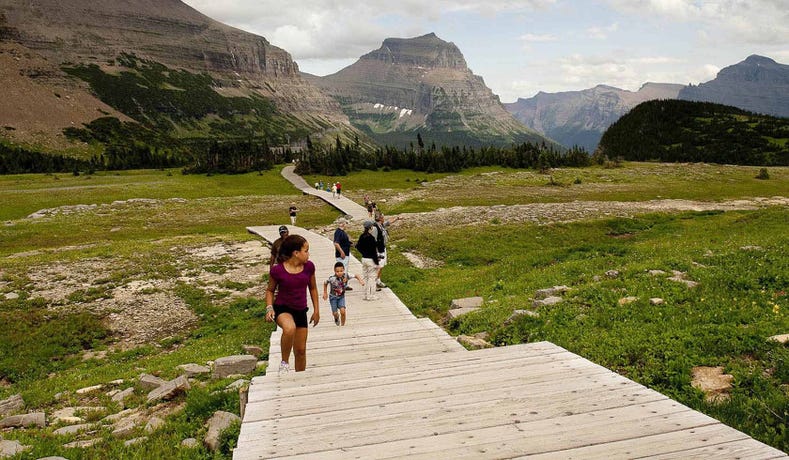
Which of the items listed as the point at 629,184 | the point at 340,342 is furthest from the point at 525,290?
the point at 629,184

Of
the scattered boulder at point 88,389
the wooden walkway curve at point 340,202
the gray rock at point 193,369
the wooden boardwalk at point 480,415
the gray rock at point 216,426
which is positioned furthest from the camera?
the wooden walkway curve at point 340,202

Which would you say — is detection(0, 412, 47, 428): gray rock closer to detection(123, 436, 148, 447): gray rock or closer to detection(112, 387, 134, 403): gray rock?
detection(112, 387, 134, 403): gray rock

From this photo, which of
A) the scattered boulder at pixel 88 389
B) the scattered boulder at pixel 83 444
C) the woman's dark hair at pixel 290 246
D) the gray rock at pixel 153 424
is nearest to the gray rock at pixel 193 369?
the scattered boulder at pixel 88 389

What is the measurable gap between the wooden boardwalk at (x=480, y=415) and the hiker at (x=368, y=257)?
855 cm

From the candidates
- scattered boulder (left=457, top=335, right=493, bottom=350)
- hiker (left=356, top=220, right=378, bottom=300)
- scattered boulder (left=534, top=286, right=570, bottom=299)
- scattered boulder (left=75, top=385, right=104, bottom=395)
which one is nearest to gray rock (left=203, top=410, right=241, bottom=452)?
scattered boulder (left=75, top=385, right=104, bottom=395)

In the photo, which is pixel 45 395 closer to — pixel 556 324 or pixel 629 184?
pixel 556 324

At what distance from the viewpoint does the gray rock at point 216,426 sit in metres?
7.41

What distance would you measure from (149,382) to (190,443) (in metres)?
4.74

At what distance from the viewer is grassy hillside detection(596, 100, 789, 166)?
151125 millimetres

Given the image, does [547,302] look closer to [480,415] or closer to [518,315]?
[518,315]

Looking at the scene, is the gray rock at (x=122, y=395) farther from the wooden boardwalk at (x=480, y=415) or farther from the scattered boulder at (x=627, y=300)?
the scattered boulder at (x=627, y=300)

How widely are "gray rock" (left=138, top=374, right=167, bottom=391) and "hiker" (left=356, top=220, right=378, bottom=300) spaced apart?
25.4ft

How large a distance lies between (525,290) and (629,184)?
6363 centimetres

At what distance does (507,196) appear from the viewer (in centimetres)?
5972
